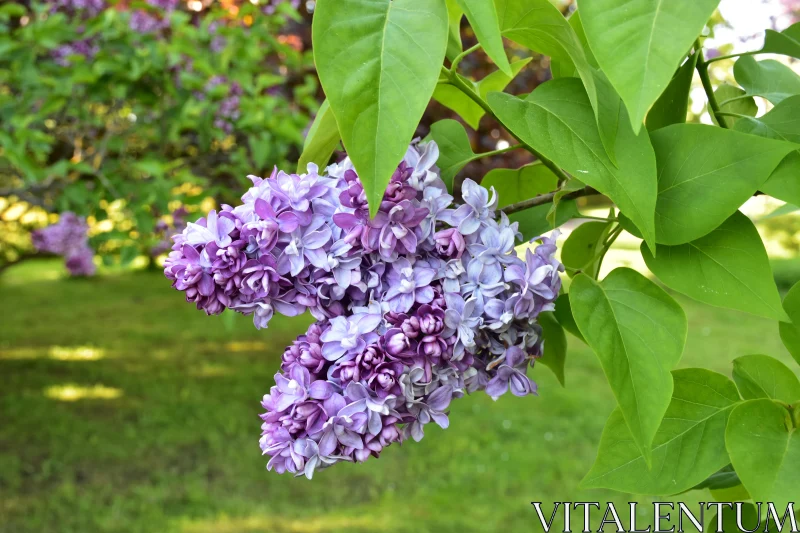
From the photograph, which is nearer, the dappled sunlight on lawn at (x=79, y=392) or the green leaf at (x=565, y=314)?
the green leaf at (x=565, y=314)

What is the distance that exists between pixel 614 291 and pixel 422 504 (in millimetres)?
3323

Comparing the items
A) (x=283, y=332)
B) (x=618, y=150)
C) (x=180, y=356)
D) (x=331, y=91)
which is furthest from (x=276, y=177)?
(x=283, y=332)

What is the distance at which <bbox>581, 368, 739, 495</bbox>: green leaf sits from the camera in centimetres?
67

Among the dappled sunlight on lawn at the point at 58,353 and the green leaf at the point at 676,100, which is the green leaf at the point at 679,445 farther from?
the dappled sunlight on lawn at the point at 58,353

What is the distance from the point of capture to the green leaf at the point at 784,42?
2.33 feet

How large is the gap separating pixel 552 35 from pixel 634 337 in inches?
9.0

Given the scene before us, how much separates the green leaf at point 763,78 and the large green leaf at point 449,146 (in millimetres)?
301

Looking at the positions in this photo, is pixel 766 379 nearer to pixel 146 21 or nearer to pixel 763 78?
pixel 763 78

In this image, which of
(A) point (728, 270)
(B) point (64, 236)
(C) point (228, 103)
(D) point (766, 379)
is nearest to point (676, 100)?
(A) point (728, 270)

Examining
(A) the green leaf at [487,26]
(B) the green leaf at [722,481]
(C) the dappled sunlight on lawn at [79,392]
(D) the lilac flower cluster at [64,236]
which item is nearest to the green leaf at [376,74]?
(A) the green leaf at [487,26]

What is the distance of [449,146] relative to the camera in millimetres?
753

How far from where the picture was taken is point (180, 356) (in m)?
6.48

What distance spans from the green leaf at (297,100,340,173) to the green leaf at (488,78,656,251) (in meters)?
0.15

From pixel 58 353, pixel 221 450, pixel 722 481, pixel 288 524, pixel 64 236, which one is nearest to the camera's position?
pixel 722 481
